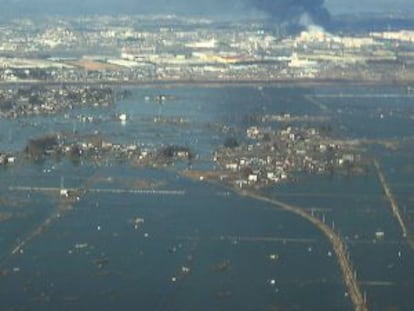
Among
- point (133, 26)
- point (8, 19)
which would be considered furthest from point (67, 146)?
point (8, 19)

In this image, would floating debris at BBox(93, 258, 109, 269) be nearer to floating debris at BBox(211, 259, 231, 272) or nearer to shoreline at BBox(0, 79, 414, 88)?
floating debris at BBox(211, 259, 231, 272)

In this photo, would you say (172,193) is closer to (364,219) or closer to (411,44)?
(364,219)

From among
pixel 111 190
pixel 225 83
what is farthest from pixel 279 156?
pixel 225 83

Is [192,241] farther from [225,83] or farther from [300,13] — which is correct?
[300,13]

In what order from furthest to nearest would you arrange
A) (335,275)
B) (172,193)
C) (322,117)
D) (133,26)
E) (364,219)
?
(133,26), (322,117), (172,193), (364,219), (335,275)

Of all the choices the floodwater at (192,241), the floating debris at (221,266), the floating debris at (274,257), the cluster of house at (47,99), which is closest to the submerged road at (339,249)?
the floodwater at (192,241)

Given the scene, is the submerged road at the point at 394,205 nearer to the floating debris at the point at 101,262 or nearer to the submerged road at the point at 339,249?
the submerged road at the point at 339,249
